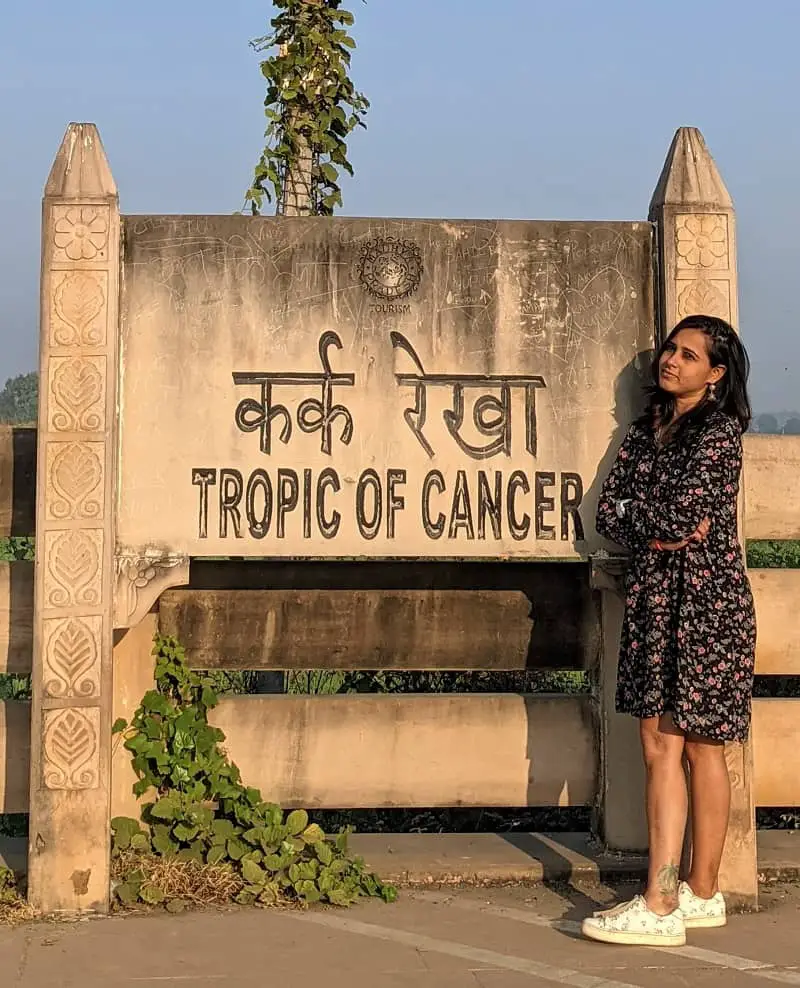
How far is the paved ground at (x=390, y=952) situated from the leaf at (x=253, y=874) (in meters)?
0.17

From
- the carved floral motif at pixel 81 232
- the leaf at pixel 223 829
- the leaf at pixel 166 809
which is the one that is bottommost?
the leaf at pixel 223 829

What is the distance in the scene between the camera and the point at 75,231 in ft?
15.3

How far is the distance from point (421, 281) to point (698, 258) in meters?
1.05

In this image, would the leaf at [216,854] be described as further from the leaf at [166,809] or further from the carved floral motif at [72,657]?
the carved floral motif at [72,657]

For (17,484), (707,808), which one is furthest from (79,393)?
(707,808)

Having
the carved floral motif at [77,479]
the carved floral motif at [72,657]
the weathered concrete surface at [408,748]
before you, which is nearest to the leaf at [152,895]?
the carved floral motif at [72,657]

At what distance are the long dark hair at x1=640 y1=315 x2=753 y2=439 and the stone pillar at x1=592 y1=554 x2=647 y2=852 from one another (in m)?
0.93

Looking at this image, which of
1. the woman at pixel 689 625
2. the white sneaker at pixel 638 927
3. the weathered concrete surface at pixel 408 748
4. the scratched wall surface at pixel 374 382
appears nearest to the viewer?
the white sneaker at pixel 638 927

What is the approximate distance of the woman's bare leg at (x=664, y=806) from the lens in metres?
4.21

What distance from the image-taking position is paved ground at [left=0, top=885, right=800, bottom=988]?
149 inches

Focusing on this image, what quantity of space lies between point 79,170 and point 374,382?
4.36ft

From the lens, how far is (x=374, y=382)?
4867 mm

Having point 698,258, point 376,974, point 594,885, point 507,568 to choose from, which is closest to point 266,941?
point 376,974

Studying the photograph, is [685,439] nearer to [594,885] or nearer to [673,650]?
[673,650]
